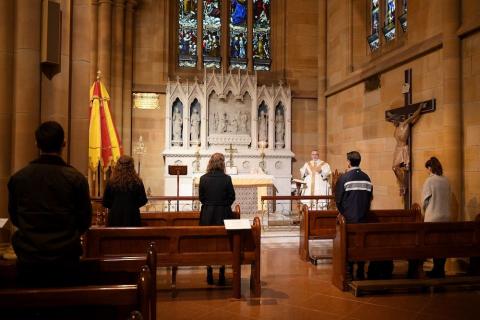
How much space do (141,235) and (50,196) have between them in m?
2.46

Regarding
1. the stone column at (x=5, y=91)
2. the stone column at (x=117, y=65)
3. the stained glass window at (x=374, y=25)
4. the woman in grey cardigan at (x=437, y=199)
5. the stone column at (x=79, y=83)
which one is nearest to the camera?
the stone column at (x=5, y=91)

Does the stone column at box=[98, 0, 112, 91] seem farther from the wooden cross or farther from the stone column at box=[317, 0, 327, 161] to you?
the stone column at box=[317, 0, 327, 161]

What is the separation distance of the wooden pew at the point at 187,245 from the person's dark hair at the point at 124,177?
50 cm

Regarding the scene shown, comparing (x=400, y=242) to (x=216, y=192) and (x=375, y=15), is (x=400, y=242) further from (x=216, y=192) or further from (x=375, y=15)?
(x=375, y=15)

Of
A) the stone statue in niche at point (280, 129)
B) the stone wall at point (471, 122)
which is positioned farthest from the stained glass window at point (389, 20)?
the stone statue in niche at point (280, 129)

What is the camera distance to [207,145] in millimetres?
13523

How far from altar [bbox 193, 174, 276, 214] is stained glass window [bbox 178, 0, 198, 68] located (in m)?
4.90

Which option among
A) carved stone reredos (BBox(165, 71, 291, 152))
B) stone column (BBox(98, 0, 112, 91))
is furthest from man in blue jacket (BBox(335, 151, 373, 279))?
stone column (BBox(98, 0, 112, 91))

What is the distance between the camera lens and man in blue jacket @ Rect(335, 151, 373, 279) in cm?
565

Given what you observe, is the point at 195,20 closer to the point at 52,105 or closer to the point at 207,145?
the point at 207,145

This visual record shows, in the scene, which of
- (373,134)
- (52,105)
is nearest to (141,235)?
(52,105)

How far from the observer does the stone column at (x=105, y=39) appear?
12633 mm

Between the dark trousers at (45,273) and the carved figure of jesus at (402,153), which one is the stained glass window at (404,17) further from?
the dark trousers at (45,273)

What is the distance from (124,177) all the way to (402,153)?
6.38m
